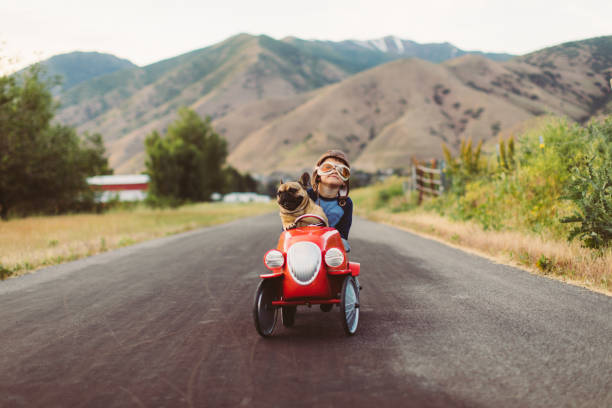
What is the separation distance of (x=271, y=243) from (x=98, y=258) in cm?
428

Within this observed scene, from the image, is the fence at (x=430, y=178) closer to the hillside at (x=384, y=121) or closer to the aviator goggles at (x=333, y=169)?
the aviator goggles at (x=333, y=169)

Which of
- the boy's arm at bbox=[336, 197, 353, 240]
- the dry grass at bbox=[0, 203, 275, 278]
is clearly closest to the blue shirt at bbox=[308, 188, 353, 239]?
the boy's arm at bbox=[336, 197, 353, 240]

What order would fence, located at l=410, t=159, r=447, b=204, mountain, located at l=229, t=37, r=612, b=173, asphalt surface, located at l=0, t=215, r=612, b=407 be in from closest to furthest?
asphalt surface, located at l=0, t=215, r=612, b=407
fence, located at l=410, t=159, r=447, b=204
mountain, located at l=229, t=37, r=612, b=173

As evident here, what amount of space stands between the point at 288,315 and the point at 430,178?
68.9 feet

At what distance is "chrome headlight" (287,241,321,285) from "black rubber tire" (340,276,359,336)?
12.1 inches

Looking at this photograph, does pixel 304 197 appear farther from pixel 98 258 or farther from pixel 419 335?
pixel 98 258

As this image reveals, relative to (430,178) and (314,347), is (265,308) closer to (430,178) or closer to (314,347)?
(314,347)

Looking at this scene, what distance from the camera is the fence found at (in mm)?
22422

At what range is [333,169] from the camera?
17.7ft

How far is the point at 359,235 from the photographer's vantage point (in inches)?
619

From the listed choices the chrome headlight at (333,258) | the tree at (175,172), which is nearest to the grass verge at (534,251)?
the chrome headlight at (333,258)

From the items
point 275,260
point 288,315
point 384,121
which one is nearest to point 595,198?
point 288,315

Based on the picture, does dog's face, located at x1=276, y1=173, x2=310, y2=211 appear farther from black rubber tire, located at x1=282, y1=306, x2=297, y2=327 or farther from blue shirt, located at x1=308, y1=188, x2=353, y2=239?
black rubber tire, located at x1=282, y1=306, x2=297, y2=327

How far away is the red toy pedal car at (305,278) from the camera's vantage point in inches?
185
